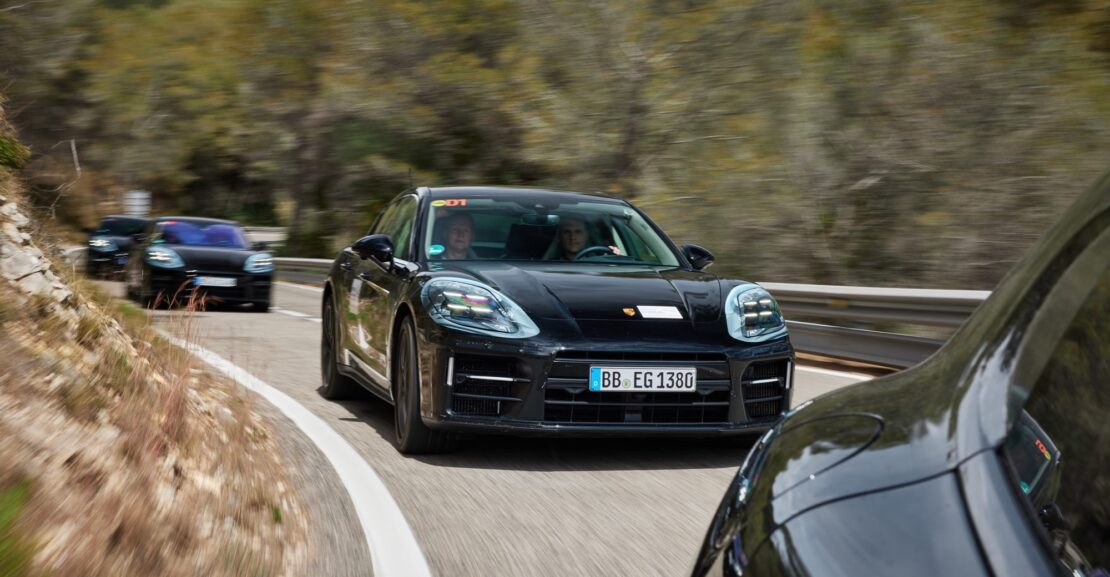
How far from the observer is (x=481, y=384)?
646cm

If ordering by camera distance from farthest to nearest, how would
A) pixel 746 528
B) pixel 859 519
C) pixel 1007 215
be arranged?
pixel 1007 215 → pixel 746 528 → pixel 859 519

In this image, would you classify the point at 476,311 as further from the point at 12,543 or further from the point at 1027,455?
the point at 1027,455

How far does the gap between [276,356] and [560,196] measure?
4894mm

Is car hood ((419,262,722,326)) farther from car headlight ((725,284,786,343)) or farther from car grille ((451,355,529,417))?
car grille ((451,355,529,417))

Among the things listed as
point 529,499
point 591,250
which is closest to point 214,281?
point 591,250

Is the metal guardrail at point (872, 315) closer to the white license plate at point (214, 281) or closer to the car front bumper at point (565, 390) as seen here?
the car front bumper at point (565, 390)

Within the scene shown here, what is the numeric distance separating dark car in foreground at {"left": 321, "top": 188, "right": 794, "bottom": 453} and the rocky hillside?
3.06 ft

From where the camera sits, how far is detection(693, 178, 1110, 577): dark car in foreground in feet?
4.99

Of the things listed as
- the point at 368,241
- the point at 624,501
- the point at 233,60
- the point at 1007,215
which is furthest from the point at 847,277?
the point at 233,60

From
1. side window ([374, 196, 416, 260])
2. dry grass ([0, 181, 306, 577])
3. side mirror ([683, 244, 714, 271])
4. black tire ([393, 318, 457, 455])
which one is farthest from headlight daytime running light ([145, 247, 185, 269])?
dry grass ([0, 181, 306, 577])

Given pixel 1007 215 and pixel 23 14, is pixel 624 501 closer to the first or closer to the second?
pixel 1007 215

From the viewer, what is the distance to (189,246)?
65.8 feet

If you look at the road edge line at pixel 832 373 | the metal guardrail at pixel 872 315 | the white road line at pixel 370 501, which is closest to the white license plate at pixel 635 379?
the white road line at pixel 370 501

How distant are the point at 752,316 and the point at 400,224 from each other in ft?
8.62
